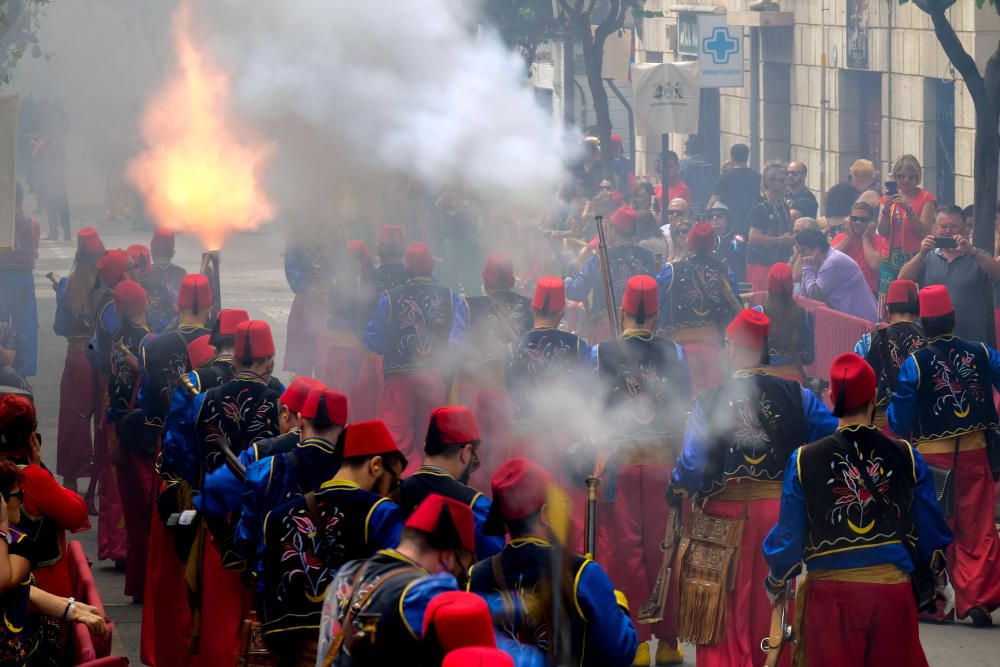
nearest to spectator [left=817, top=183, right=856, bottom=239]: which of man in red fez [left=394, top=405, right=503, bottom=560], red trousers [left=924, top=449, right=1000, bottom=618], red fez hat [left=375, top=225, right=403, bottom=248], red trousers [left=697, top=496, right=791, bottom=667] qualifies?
red fez hat [left=375, top=225, right=403, bottom=248]

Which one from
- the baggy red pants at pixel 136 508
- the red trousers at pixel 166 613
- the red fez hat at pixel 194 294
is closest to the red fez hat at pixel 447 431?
the red trousers at pixel 166 613

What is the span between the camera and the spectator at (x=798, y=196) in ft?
59.3

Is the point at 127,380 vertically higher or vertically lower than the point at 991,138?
lower

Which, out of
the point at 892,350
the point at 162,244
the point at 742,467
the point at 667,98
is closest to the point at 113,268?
the point at 162,244

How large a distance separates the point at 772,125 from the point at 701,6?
3.60m

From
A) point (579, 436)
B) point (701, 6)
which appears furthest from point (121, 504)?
point (701, 6)

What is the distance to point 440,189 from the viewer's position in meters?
15.7

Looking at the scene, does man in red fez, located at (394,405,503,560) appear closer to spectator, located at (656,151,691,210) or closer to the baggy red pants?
the baggy red pants

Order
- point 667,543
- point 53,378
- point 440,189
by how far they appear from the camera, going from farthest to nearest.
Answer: point 53,378 < point 440,189 < point 667,543

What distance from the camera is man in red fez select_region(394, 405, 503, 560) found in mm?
6547

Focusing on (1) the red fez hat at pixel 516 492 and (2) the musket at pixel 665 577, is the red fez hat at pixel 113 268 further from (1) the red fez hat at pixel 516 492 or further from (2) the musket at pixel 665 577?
(1) the red fez hat at pixel 516 492

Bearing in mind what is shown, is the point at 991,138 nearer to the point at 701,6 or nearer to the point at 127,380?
the point at 127,380

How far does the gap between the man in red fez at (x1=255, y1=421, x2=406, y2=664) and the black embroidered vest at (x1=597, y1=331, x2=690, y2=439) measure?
9.45ft

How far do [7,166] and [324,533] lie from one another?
6.18 m
